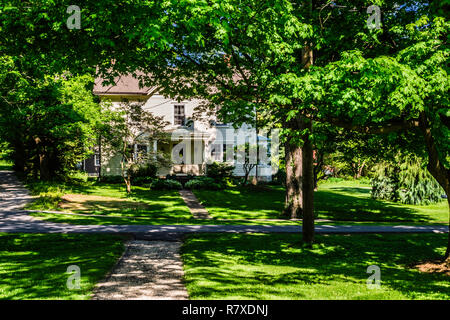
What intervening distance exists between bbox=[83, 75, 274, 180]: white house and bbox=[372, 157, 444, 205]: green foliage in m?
9.57

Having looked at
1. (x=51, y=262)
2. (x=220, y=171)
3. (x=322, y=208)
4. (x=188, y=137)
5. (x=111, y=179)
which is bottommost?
(x=322, y=208)

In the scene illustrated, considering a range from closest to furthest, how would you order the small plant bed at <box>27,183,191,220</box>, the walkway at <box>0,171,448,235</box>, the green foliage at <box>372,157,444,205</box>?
the walkway at <box>0,171,448,235</box> < the small plant bed at <box>27,183,191,220</box> < the green foliage at <box>372,157,444,205</box>

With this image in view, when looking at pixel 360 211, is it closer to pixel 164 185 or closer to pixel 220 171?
pixel 220 171

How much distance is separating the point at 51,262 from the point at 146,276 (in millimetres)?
2721

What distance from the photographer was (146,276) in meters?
7.74

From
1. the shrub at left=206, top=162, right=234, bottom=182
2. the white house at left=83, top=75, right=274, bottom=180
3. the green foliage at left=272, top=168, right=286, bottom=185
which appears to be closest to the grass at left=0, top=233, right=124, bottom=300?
the shrub at left=206, top=162, right=234, bottom=182

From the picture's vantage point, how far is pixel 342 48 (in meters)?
9.96

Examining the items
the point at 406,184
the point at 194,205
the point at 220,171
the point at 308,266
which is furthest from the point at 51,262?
the point at 406,184

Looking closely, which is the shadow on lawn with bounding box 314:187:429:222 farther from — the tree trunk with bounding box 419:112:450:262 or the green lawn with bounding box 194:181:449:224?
the tree trunk with bounding box 419:112:450:262

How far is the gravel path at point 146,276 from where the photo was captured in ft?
21.0

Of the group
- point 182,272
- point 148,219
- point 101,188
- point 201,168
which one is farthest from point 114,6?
point 201,168

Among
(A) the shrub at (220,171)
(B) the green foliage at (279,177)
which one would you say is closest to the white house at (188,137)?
(B) the green foliage at (279,177)

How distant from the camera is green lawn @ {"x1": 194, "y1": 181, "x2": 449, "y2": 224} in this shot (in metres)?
20.0

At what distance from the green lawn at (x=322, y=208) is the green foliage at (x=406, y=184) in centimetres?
100
